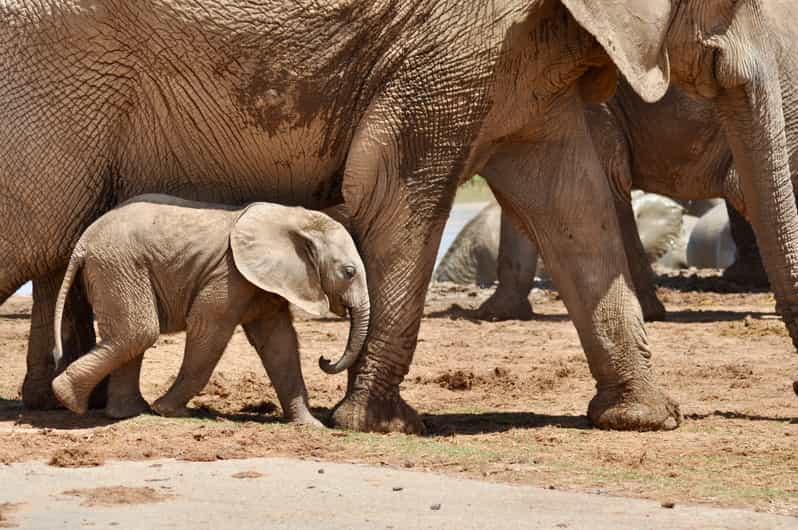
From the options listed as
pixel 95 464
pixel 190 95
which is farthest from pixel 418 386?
pixel 95 464

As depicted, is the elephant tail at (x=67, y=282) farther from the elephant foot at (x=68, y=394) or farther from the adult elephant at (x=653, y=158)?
the adult elephant at (x=653, y=158)

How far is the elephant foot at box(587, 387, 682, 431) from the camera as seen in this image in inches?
316

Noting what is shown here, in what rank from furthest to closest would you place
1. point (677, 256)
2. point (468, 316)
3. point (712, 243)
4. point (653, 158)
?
point (677, 256) < point (712, 243) < point (468, 316) < point (653, 158)

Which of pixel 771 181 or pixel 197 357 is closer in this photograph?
pixel 197 357

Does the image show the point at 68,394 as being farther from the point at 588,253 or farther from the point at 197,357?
the point at 588,253

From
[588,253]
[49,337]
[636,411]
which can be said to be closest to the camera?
[636,411]

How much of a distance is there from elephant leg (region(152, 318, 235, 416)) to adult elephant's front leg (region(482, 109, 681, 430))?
→ 155cm

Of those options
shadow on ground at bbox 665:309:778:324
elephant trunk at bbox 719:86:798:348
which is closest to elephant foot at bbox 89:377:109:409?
elephant trunk at bbox 719:86:798:348

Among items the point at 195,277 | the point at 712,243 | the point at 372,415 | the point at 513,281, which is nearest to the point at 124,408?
the point at 195,277

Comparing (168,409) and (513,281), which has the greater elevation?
(513,281)

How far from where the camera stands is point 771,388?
31.3 ft

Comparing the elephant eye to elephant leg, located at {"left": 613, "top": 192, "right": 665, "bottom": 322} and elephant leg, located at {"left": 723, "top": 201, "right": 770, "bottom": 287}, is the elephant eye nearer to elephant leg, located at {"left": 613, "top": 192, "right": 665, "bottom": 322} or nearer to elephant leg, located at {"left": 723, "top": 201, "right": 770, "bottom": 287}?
elephant leg, located at {"left": 613, "top": 192, "right": 665, "bottom": 322}

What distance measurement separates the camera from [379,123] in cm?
767

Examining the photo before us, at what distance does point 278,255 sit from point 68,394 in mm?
1083
